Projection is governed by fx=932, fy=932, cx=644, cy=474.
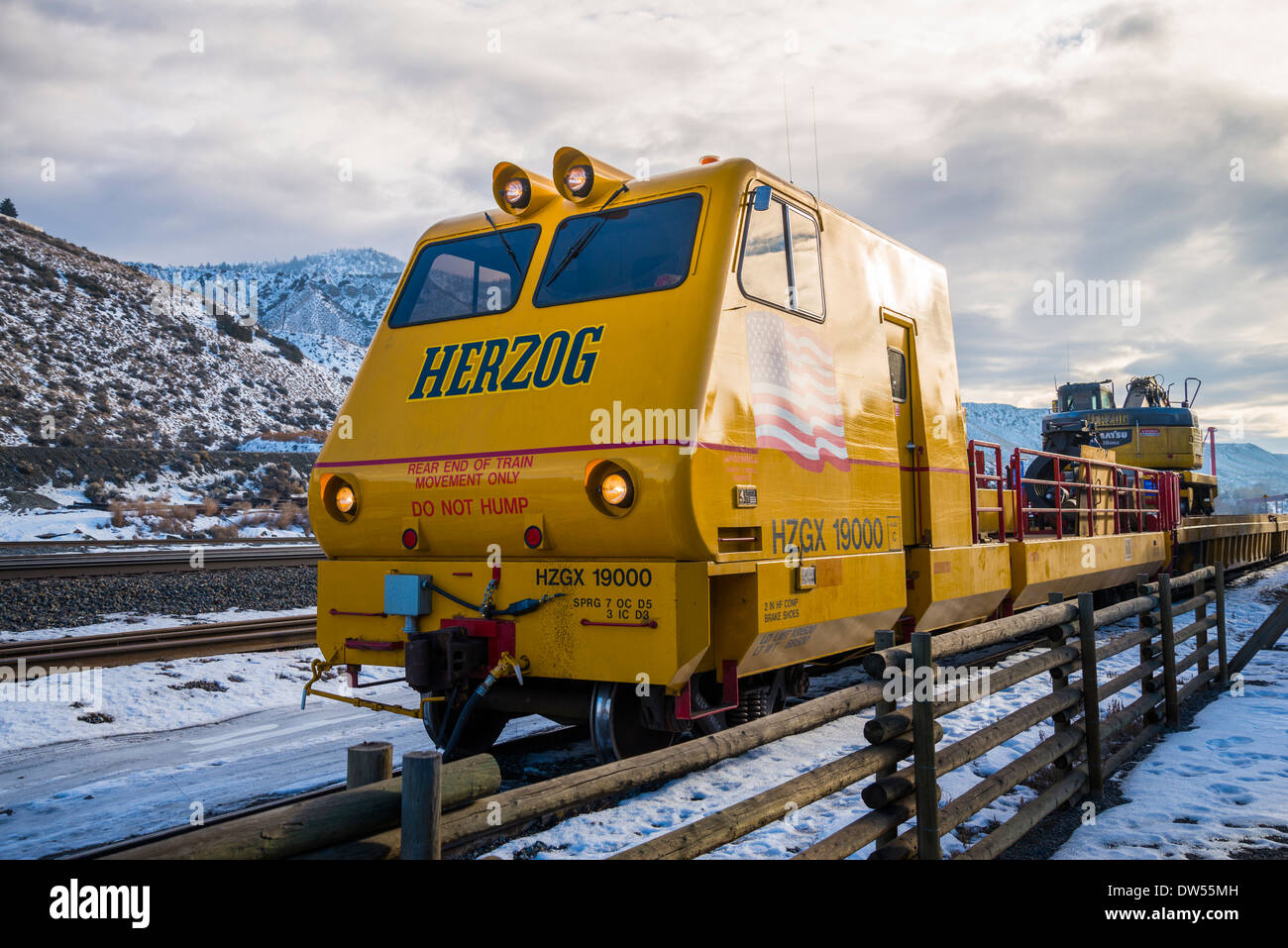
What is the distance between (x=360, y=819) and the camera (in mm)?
2441

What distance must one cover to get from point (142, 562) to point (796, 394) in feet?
46.0

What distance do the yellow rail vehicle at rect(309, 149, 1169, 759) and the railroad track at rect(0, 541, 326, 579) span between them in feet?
22.2

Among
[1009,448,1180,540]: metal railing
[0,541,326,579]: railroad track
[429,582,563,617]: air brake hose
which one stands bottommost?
[0,541,326,579]: railroad track

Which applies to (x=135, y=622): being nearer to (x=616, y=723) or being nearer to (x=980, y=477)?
(x=616, y=723)

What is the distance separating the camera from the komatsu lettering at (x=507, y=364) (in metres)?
5.41

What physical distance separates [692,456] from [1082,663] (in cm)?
313

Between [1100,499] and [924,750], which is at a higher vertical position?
[1100,499]

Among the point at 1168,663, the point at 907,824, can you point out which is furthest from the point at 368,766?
the point at 1168,663

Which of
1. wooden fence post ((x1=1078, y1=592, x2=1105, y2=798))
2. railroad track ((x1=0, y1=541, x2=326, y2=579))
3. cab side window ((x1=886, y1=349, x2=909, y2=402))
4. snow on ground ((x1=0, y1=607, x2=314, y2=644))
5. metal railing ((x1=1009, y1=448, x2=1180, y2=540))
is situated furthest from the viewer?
railroad track ((x1=0, y1=541, x2=326, y2=579))

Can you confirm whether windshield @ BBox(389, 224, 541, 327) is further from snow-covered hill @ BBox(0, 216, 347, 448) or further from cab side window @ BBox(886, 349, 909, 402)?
snow-covered hill @ BBox(0, 216, 347, 448)

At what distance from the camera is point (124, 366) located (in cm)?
4172

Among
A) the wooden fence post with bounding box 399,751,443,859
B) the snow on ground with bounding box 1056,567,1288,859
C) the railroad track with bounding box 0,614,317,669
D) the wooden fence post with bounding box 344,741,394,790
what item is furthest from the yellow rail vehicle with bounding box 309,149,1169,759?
the railroad track with bounding box 0,614,317,669

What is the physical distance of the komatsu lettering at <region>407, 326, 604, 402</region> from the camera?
541cm

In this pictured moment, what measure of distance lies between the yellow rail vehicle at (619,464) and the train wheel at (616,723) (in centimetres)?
2
